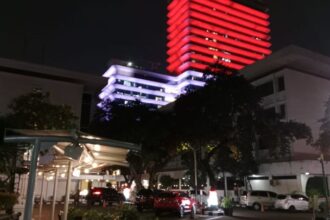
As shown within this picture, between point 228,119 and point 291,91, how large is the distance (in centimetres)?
1698

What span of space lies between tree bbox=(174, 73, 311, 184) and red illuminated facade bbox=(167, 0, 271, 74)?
3816 inches

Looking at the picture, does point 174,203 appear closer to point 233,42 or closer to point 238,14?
point 233,42

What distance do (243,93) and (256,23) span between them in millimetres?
122150

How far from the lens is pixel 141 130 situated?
124ft

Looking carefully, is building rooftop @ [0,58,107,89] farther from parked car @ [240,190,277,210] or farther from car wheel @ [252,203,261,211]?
car wheel @ [252,203,261,211]

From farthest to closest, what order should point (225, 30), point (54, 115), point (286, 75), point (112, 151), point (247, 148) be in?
point (225, 30), point (286, 75), point (247, 148), point (54, 115), point (112, 151)

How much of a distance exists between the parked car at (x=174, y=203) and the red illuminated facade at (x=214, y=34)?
109007 mm

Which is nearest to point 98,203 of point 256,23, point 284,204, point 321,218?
point 284,204

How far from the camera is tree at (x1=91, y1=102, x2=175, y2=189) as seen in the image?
37500mm

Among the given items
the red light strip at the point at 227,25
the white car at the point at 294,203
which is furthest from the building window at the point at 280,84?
the red light strip at the point at 227,25

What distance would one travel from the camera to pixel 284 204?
111 ft

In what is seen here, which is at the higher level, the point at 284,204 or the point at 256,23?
the point at 256,23

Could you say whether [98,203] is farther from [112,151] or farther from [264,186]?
[112,151]

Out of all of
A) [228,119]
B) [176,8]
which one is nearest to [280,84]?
[228,119]
